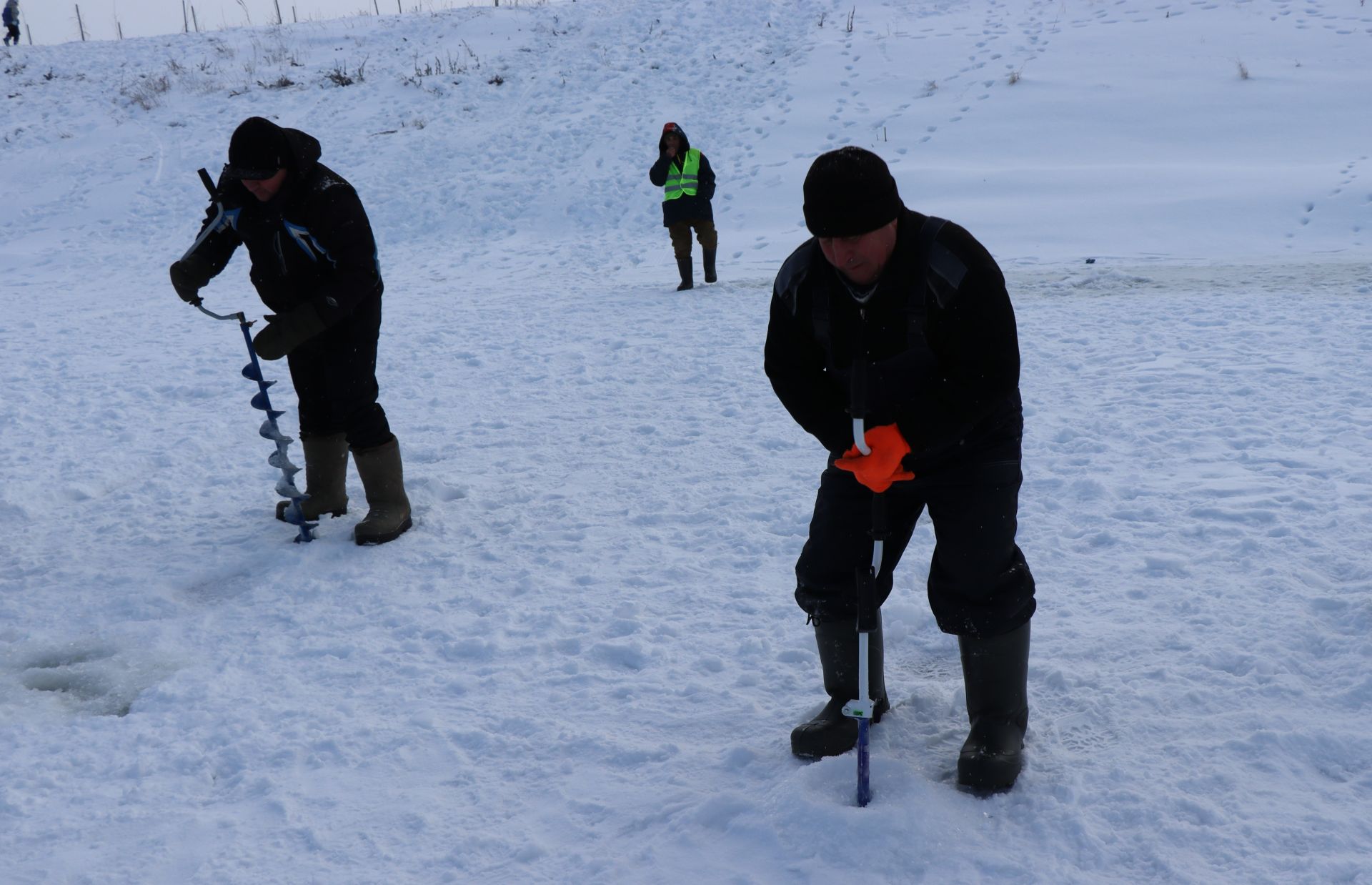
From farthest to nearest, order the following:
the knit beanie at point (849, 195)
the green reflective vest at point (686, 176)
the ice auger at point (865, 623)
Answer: the green reflective vest at point (686, 176) → the ice auger at point (865, 623) → the knit beanie at point (849, 195)

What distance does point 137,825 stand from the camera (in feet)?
8.96

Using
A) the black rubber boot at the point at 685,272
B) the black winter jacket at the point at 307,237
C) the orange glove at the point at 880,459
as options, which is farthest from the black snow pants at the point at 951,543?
the black rubber boot at the point at 685,272

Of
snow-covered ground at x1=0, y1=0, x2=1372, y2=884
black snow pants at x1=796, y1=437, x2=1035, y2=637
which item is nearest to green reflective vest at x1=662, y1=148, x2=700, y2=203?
snow-covered ground at x1=0, y1=0, x2=1372, y2=884

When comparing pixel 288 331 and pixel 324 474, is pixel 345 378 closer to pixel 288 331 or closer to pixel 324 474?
pixel 288 331

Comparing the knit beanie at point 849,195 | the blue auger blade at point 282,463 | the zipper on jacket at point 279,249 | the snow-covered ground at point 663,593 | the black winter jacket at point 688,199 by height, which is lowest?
the snow-covered ground at point 663,593

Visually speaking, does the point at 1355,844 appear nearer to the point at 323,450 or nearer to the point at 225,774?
the point at 225,774

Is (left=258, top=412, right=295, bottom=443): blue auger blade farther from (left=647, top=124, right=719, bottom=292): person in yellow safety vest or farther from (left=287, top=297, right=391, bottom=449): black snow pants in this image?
(left=647, top=124, right=719, bottom=292): person in yellow safety vest

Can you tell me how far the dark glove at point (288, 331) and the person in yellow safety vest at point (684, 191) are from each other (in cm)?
626

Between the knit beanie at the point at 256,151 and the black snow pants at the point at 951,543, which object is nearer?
the black snow pants at the point at 951,543

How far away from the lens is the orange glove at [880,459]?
7.80ft

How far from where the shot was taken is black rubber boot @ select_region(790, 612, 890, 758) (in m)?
2.80

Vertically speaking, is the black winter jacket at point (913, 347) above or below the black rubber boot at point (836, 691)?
above

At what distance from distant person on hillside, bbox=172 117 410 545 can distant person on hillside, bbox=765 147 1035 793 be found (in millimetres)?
2314

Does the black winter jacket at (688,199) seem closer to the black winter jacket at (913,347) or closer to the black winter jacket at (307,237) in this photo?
the black winter jacket at (307,237)
